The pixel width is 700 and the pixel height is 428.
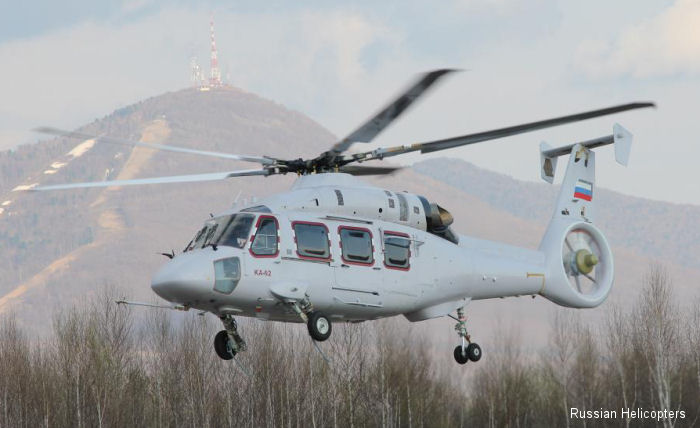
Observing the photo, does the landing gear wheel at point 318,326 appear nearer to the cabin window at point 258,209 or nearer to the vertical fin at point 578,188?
the cabin window at point 258,209

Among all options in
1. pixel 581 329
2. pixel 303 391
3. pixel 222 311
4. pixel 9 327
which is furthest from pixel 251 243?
pixel 581 329

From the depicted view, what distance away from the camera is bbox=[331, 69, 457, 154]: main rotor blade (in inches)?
610

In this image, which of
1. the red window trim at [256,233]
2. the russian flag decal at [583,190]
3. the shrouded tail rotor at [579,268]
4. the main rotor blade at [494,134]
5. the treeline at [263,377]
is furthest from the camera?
the treeline at [263,377]

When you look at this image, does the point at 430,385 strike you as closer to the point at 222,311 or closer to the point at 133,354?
the point at 133,354

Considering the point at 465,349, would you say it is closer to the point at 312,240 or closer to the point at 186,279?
the point at 312,240

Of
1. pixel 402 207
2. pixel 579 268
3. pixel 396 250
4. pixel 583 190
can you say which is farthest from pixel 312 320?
pixel 583 190

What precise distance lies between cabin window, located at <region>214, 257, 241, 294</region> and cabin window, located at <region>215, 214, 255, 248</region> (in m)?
0.33

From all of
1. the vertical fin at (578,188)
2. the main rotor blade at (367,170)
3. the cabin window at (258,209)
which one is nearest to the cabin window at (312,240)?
the cabin window at (258,209)

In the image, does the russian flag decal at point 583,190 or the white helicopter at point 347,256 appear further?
the russian flag decal at point 583,190

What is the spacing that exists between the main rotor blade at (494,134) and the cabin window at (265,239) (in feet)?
7.15

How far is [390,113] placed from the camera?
1684cm

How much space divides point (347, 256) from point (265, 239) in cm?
138

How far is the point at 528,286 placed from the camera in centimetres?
2048

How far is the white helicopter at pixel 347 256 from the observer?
1686 centimetres
